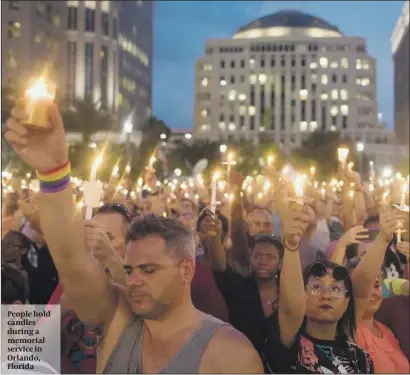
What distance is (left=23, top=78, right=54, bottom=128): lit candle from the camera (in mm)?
2076

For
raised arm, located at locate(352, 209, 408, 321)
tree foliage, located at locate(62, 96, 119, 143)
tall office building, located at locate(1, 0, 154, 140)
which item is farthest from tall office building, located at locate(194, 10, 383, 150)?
raised arm, located at locate(352, 209, 408, 321)

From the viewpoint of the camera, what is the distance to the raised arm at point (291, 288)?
2.94m

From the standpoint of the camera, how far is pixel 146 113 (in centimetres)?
10381

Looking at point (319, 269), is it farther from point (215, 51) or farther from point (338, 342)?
point (215, 51)

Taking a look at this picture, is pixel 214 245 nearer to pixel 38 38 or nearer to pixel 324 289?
pixel 324 289

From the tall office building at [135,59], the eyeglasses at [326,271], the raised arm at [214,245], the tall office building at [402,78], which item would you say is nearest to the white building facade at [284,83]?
the tall office building at [402,78]

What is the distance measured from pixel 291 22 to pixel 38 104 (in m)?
145

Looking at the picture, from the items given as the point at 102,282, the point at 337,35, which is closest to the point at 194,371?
the point at 102,282

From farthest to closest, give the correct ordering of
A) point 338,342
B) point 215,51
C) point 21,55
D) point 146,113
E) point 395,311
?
point 215,51 < point 146,113 < point 21,55 < point 395,311 < point 338,342

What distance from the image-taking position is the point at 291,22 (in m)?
142

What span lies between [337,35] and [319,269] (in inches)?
5579

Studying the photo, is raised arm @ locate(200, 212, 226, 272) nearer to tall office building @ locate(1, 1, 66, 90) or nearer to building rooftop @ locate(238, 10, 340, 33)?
tall office building @ locate(1, 1, 66, 90)

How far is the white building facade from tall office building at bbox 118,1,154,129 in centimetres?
2546

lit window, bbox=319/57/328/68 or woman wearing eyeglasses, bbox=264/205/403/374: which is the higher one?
lit window, bbox=319/57/328/68
